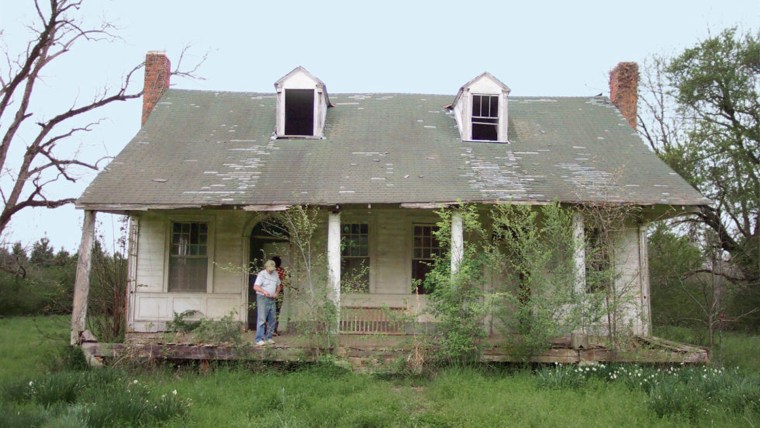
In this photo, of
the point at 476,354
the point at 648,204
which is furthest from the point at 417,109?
the point at 476,354

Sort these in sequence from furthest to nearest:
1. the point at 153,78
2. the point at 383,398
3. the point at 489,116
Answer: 1. the point at 153,78
2. the point at 489,116
3. the point at 383,398

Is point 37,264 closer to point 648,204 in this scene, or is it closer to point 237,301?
point 237,301

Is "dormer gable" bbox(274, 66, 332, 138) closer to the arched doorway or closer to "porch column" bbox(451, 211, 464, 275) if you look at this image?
the arched doorway

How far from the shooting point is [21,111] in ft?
69.5

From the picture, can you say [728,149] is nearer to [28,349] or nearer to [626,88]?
[626,88]

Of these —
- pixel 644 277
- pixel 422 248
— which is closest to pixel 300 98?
pixel 422 248

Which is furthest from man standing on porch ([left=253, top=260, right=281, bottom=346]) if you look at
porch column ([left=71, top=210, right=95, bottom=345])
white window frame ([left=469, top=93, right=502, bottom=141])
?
white window frame ([left=469, top=93, right=502, bottom=141])

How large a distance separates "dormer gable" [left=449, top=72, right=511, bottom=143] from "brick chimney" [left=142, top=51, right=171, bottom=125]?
8397mm

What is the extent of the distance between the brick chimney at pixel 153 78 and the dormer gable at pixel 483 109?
8397mm

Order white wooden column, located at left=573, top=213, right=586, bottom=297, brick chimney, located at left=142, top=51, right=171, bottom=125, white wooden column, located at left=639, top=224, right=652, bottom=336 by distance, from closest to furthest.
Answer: white wooden column, located at left=573, top=213, right=586, bottom=297
white wooden column, located at left=639, top=224, right=652, bottom=336
brick chimney, located at left=142, top=51, right=171, bottom=125

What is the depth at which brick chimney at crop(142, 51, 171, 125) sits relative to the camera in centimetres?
1641

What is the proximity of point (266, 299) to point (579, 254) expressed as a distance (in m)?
6.06

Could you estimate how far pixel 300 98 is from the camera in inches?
625

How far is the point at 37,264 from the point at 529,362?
1005 inches
